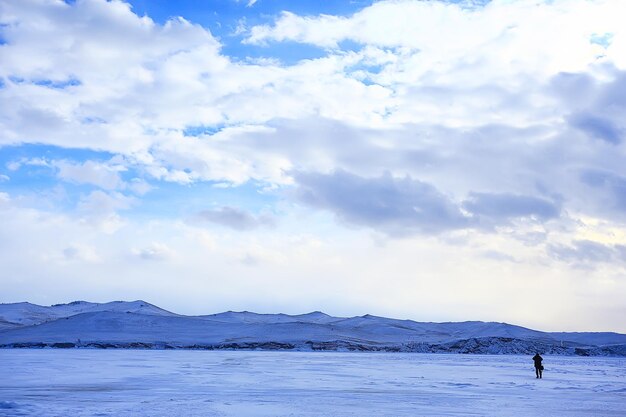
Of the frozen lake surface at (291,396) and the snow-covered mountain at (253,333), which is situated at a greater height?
the snow-covered mountain at (253,333)

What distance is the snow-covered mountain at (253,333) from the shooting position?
102 metres

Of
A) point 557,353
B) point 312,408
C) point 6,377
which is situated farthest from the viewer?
point 557,353

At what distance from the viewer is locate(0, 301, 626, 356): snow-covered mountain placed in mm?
101750

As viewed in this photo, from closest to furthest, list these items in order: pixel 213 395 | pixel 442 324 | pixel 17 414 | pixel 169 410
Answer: pixel 17 414 → pixel 169 410 → pixel 213 395 → pixel 442 324

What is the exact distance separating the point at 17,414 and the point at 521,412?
13.3 meters

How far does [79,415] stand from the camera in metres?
16.4

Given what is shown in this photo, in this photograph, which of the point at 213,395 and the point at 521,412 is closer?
the point at 521,412

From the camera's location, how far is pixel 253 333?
Answer: 123938mm

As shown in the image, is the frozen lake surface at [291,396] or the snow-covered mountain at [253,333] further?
the snow-covered mountain at [253,333]

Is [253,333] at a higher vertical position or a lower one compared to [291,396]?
higher

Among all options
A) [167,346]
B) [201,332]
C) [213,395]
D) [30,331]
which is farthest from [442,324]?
[213,395]

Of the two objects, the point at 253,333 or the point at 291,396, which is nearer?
the point at 291,396

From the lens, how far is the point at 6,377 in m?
29.6

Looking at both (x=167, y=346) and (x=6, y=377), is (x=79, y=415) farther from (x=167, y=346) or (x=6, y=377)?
(x=167, y=346)
